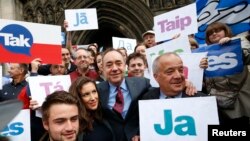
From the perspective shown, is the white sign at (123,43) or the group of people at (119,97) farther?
the white sign at (123,43)

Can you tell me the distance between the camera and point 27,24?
3.57m

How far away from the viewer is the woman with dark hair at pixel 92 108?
2188 millimetres

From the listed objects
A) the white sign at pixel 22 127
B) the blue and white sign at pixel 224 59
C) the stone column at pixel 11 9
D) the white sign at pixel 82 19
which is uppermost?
the stone column at pixel 11 9

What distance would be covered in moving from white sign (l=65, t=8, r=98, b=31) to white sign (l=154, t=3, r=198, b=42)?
73.5 inches

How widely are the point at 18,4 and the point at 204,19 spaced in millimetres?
9205

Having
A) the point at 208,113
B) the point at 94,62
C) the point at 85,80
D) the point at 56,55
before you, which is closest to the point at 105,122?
the point at 85,80

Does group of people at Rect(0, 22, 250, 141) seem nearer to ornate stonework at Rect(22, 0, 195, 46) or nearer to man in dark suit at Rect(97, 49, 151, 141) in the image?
man in dark suit at Rect(97, 49, 151, 141)

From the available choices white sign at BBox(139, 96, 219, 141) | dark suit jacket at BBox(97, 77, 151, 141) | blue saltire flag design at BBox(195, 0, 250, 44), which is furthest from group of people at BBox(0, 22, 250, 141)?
blue saltire flag design at BBox(195, 0, 250, 44)

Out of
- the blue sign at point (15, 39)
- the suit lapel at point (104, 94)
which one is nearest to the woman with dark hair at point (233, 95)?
the suit lapel at point (104, 94)

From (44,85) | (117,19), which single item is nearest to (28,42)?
(44,85)

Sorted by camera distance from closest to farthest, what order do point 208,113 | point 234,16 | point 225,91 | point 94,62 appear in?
1. point 208,113
2. point 225,91
3. point 234,16
4. point 94,62

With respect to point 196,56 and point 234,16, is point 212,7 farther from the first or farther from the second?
point 196,56

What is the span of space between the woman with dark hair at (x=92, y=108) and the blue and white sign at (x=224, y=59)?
1083 mm

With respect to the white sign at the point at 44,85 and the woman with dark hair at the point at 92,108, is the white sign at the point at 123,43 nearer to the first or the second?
the white sign at the point at 44,85
